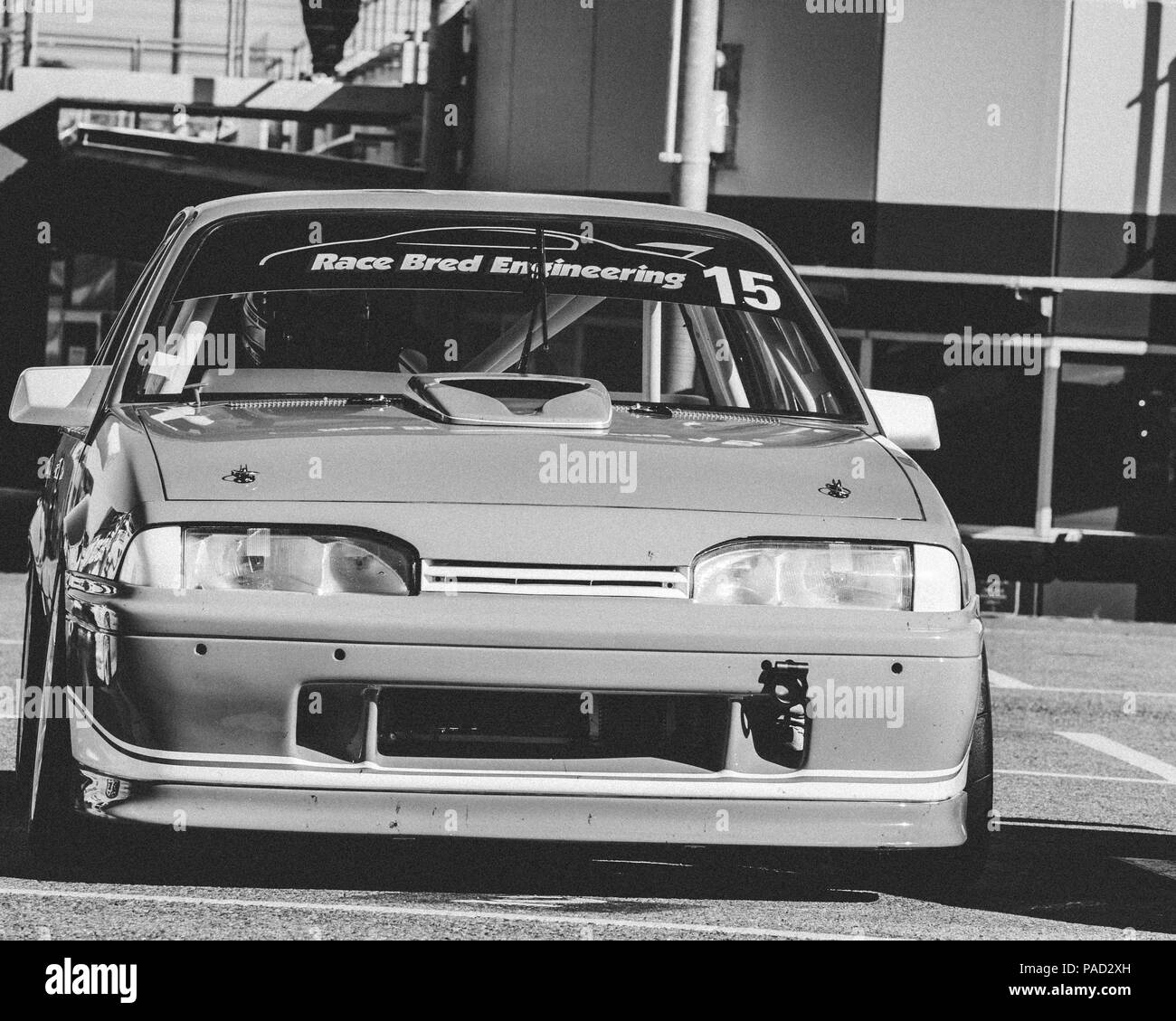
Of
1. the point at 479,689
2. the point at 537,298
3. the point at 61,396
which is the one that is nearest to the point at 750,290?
the point at 537,298

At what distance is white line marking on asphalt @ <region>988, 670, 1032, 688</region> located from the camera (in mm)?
11216

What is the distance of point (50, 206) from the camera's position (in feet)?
71.7

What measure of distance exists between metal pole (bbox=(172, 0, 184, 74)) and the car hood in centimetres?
1923

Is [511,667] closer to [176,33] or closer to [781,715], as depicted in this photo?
[781,715]

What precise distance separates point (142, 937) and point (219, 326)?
5.24 ft

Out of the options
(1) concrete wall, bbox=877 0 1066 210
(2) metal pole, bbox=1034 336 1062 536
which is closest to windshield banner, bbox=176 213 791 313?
(1) concrete wall, bbox=877 0 1066 210

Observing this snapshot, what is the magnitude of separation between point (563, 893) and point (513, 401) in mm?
1070

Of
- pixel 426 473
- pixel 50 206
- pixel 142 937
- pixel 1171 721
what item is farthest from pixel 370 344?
pixel 50 206

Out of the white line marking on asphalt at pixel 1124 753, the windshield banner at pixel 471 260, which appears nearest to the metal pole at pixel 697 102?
the white line marking on asphalt at pixel 1124 753

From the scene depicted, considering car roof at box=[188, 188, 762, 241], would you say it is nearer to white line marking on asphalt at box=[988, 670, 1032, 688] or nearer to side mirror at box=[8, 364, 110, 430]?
side mirror at box=[8, 364, 110, 430]

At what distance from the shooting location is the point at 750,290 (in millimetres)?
5324
